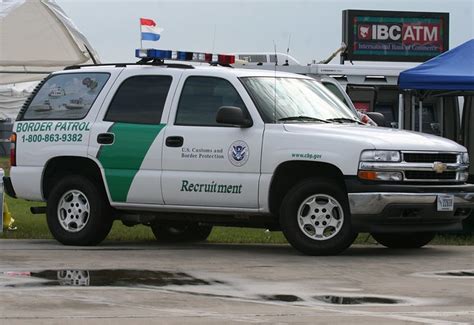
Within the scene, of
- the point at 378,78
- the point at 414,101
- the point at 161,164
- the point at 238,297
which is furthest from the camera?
the point at 378,78

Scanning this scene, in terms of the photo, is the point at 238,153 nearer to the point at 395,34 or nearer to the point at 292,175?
the point at 292,175

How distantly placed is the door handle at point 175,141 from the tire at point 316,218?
1250 millimetres

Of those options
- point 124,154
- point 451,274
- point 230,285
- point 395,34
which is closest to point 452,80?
point 124,154

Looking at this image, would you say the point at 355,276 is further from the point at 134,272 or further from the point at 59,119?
the point at 59,119

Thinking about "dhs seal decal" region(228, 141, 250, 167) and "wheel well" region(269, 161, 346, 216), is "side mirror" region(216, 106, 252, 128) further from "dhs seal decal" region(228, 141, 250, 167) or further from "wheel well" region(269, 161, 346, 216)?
"wheel well" region(269, 161, 346, 216)

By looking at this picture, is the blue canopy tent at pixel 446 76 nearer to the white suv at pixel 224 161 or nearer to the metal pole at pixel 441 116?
the metal pole at pixel 441 116

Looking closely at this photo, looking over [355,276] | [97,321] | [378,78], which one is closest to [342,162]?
[355,276]

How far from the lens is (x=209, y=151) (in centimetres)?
1114

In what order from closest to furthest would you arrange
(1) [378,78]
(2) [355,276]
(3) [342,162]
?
(2) [355,276], (3) [342,162], (1) [378,78]

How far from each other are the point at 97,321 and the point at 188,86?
5001mm

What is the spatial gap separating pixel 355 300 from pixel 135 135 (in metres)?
4.19

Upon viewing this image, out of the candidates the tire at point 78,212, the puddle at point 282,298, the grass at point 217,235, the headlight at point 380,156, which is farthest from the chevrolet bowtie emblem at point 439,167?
the tire at point 78,212

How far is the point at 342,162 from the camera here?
10.6 meters

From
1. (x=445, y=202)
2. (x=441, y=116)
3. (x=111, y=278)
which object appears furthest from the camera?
(x=441, y=116)
